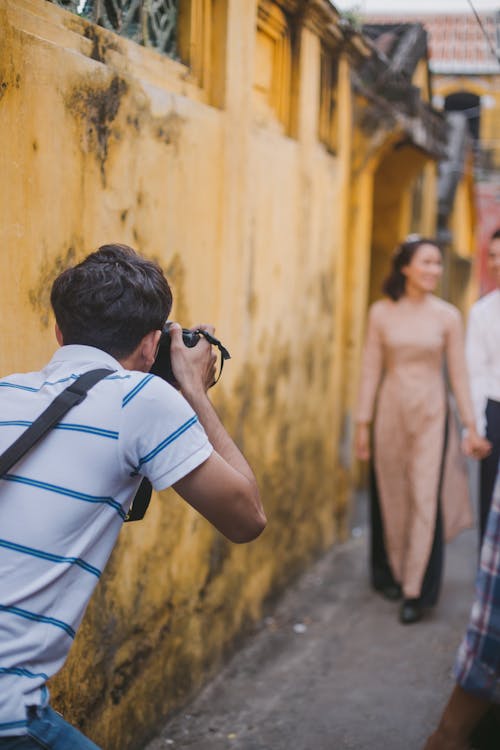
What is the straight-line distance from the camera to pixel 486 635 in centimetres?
300

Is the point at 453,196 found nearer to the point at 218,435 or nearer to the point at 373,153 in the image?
the point at 373,153

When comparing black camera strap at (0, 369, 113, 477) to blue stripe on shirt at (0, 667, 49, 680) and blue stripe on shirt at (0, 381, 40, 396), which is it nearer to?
blue stripe on shirt at (0, 381, 40, 396)

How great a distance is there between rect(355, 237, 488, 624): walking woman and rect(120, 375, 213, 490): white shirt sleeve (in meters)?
3.82

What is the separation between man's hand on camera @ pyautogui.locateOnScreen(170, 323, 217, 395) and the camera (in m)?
2.10

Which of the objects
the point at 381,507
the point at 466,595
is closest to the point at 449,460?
the point at 381,507

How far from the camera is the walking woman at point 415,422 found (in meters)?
5.61

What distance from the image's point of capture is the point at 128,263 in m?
1.96

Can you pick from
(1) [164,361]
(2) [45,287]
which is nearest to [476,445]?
(2) [45,287]

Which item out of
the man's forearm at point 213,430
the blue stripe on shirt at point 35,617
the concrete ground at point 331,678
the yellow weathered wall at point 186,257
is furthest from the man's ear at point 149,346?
the concrete ground at point 331,678

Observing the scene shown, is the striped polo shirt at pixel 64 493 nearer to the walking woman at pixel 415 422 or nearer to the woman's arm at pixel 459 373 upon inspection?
the woman's arm at pixel 459 373

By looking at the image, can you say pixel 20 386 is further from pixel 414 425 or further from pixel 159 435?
pixel 414 425

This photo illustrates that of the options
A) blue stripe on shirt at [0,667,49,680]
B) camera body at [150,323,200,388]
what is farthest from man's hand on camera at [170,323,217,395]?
blue stripe on shirt at [0,667,49,680]

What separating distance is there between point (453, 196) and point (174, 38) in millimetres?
9335

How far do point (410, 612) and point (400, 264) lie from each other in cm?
202
